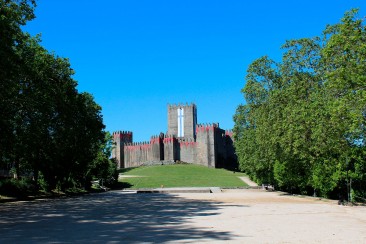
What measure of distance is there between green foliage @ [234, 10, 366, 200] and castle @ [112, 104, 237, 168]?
68.2m

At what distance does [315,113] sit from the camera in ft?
88.2

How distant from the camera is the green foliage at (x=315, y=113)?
21625 millimetres

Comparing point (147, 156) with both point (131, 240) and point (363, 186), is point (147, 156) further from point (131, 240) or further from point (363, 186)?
point (131, 240)

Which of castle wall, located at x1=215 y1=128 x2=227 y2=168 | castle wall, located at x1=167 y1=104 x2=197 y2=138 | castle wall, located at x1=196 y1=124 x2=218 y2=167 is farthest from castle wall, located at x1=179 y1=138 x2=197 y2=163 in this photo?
castle wall, located at x1=167 y1=104 x2=197 y2=138

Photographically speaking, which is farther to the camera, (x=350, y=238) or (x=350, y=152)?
(x=350, y=152)

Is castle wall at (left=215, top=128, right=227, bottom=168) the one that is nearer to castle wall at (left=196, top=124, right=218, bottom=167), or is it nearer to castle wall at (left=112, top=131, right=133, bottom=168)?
castle wall at (left=196, top=124, right=218, bottom=167)

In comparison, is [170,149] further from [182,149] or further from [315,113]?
[315,113]

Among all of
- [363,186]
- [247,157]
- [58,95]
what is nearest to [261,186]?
[247,157]

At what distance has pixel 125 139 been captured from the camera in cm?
12775

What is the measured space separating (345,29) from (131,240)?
54.6 ft

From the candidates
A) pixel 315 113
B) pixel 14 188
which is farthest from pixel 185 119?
pixel 315 113

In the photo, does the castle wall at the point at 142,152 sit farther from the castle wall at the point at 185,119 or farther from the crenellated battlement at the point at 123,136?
the castle wall at the point at 185,119

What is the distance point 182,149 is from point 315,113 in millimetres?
93431

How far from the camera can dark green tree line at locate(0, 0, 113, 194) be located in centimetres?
2111
